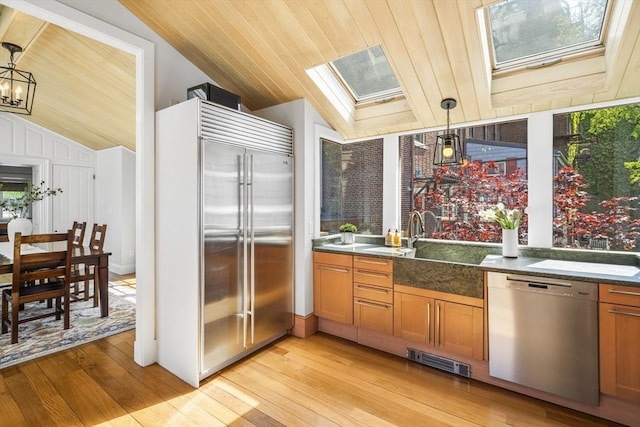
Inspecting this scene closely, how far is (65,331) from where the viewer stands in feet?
10.8

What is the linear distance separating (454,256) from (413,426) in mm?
1659

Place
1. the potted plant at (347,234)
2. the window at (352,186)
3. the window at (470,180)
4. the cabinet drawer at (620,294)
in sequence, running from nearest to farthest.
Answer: the cabinet drawer at (620,294) < the window at (470,180) < the potted plant at (347,234) < the window at (352,186)

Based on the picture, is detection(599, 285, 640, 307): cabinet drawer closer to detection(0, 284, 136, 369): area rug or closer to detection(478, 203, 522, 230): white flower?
detection(478, 203, 522, 230): white flower

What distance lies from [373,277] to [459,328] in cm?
83

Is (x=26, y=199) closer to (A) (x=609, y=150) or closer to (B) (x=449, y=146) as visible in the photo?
(B) (x=449, y=146)

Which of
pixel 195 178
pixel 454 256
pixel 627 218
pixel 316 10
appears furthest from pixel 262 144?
pixel 627 218

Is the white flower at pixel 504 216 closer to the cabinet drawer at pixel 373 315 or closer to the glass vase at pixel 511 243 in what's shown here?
the glass vase at pixel 511 243

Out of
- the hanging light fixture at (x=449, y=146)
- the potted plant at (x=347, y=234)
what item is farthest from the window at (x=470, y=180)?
the potted plant at (x=347, y=234)

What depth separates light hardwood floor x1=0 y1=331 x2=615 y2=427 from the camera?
2012mm

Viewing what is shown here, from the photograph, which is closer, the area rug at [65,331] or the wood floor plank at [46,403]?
the wood floor plank at [46,403]

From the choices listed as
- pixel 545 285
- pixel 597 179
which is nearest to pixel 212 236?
pixel 545 285

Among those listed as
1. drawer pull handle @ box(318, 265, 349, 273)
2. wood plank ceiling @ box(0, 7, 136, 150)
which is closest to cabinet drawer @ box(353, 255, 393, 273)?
drawer pull handle @ box(318, 265, 349, 273)

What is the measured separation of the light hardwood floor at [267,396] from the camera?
201 cm

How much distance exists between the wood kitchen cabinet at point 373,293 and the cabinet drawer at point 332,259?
70mm
